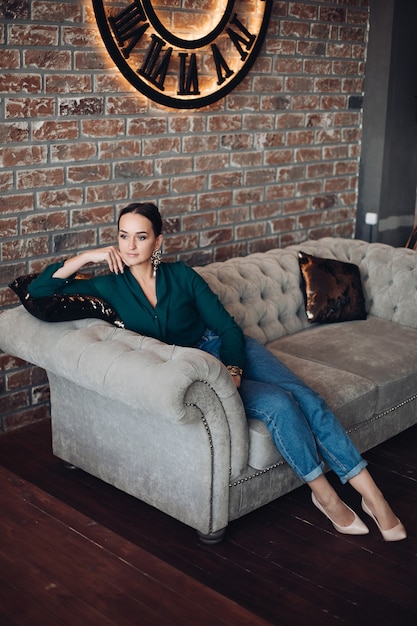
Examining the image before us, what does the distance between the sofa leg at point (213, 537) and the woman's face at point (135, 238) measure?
101 cm

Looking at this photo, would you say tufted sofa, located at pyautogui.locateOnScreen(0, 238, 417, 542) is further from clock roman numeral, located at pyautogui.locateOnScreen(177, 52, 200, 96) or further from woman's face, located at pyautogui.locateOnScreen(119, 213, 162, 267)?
clock roman numeral, located at pyautogui.locateOnScreen(177, 52, 200, 96)

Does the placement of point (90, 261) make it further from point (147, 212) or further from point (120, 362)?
point (120, 362)

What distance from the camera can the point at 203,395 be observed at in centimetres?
263

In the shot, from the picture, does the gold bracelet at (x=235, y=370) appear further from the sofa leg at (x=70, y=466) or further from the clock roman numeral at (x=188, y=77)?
the clock roman numeral at (x=188, y=77)

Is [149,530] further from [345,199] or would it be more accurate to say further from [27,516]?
[345,199]

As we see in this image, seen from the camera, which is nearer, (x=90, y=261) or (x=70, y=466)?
(x=90, y=261)

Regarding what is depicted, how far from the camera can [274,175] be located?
4570 millimetres

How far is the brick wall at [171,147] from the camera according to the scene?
11.2ft

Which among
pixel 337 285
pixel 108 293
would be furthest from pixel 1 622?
pixel 337 285

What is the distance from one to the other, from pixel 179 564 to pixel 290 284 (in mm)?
1654

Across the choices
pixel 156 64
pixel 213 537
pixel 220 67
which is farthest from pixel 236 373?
pixel 220 67

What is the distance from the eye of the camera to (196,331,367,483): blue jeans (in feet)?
9.25

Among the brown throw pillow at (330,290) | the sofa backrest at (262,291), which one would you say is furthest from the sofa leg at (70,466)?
the brown throw pillow at (330,290)

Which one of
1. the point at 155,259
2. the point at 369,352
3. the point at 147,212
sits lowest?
the point at 369,352
